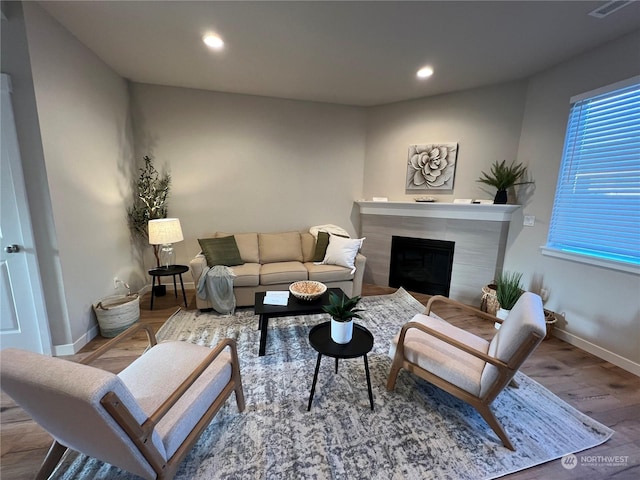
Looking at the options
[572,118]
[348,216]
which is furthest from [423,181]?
[572,118]

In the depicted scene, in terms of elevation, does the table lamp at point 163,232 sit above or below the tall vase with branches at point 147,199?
below

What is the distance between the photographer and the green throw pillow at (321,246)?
3840 mm

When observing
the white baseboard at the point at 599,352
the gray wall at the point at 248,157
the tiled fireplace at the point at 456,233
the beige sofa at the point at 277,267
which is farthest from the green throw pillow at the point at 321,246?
the white baseboard at the point at 599,352

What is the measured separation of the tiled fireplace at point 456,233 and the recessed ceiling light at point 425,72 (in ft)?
5.17

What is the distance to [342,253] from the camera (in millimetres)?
3600

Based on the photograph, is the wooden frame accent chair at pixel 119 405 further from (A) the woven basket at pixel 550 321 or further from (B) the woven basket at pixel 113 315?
(A) the woven basket at pixel 550 321

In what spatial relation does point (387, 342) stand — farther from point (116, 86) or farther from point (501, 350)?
point (116, 86)

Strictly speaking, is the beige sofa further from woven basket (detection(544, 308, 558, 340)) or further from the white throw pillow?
woven basket (detection(544, 308, 558, 340))

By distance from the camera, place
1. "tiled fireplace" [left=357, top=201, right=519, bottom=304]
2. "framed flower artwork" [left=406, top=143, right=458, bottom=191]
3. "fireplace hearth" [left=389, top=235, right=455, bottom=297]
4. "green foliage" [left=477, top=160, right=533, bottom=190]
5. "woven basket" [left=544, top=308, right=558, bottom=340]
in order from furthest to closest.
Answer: "fireplace hearth" [left=389, top=235, right=455, bottom=297] → "framed flower artwork" [left=406, top=143, right=458, bottom=191] → "tiled fireplace" [left=357, top=201, right=519, bottom=304] → "green foliage" [left=477, top=160, right=533, bottom=190] → "woven basket" [left=544, top=308, right=558, bottom=340]

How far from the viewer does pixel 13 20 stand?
1.91 meters

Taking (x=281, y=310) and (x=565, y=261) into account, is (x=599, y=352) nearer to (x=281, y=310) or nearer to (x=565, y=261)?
(x=565, y=261)

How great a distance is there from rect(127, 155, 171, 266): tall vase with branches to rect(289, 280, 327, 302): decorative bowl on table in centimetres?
212

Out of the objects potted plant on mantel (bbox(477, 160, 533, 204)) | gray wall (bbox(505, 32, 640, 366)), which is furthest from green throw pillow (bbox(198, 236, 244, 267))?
gray wall (bbox(505, 32, 640, 366))

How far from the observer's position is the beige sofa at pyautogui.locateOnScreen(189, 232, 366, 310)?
10.6 ft
